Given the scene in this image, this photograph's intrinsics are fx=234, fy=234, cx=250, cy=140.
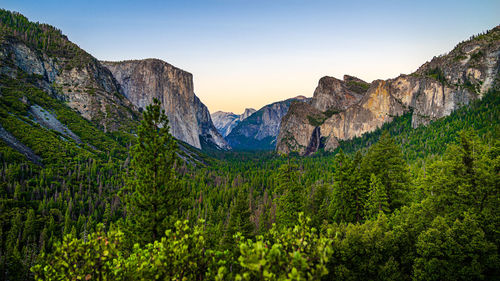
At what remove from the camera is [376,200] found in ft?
79.3

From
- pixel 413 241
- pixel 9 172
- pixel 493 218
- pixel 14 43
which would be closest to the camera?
pixel 493 218

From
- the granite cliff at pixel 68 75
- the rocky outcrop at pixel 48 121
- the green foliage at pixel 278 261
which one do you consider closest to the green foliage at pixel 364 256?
the green foliage at pixel 278 261

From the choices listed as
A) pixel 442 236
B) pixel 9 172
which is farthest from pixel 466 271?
pixel 9 172

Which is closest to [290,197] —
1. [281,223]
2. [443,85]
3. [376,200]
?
[281,223]

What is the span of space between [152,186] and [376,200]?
2167cm

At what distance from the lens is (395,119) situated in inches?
7224

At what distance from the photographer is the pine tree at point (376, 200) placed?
2414 cm

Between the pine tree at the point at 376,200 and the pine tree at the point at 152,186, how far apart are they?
1976 cm

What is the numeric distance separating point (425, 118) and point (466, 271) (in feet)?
597

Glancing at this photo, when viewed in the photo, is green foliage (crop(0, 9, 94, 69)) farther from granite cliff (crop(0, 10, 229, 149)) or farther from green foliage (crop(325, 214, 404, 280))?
green foliage (crop(325, 214, 404, 280))

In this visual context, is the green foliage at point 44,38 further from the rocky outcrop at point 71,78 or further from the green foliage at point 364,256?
the green foliage at point 364,256

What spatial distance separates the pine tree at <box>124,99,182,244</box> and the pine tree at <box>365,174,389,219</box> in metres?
19.8

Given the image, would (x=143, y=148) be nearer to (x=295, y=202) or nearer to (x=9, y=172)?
(x=295, y=202)

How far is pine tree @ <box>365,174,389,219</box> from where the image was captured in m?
24.1
